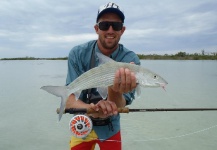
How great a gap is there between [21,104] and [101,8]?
7.91 metres

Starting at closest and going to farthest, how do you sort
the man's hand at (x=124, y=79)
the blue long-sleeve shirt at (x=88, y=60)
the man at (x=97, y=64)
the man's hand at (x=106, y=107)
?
1. the man's hand at (x=124, y=79)
2. the man's hand at (x=106, y=107)
3. the man at (x=97, y=64)
4. the blue long-sleeve shirt at (x=88, y=60)

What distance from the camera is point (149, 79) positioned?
2840 millimetres

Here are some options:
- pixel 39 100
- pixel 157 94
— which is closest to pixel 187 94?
pixel 157 94

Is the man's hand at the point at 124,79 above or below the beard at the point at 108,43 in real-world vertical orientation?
below

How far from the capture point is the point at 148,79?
284cm

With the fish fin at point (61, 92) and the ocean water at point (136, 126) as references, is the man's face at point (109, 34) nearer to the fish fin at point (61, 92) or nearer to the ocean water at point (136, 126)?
the fish fin at point (61, 92)

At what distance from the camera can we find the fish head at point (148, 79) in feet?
9.24

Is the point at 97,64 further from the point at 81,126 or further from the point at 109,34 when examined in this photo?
the point at 81,126

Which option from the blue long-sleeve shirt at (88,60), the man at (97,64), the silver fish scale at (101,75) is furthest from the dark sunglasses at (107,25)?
the silver fish scale at (101,75)

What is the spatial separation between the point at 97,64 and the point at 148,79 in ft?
3.04

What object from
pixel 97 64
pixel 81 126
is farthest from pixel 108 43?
pixel 81 126

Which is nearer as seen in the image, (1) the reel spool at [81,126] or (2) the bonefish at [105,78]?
(2) the bonefish at [105,78]

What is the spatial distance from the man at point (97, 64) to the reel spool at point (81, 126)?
117 millimetres

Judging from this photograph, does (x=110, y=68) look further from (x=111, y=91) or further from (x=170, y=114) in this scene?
(x=170, y=114)
